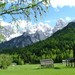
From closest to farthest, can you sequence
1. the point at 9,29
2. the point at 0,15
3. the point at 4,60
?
1. the point at 0,15
2. the point at 9,29
3. the point at 4,60

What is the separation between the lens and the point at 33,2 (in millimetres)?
7828

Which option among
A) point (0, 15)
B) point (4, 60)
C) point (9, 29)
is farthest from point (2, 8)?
point (4, 60)

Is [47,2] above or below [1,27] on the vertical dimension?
above

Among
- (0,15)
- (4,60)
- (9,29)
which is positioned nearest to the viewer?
(0,15)

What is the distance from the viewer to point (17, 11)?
789 centimetres

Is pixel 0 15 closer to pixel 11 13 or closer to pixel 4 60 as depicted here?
pixel 11 13

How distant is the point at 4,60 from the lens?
108m

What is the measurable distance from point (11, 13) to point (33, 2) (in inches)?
22.4

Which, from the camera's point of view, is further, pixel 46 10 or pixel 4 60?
pixel 4 60

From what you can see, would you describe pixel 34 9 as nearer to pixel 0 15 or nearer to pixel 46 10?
pixel 46 10

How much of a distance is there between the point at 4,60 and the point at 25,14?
101 meters

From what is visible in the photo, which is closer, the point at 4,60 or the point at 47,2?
the point at 47,2

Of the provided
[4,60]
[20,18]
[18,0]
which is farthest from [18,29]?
[4,60]

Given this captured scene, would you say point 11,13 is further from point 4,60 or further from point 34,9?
point 4,60
